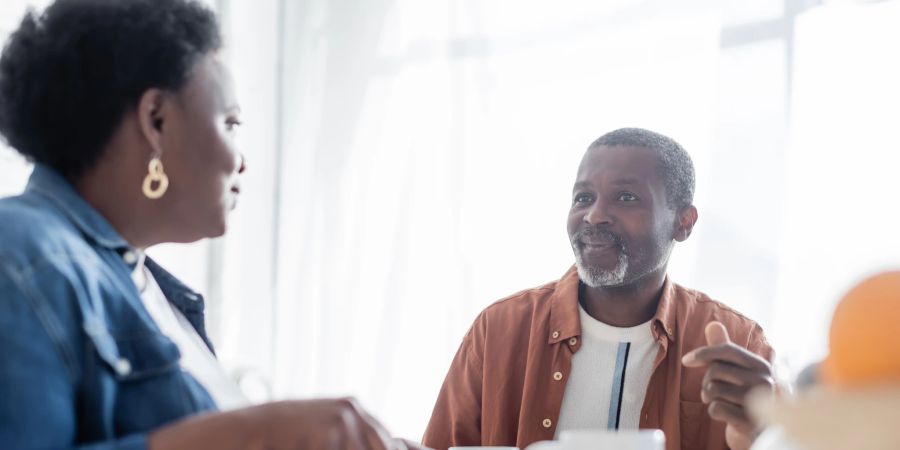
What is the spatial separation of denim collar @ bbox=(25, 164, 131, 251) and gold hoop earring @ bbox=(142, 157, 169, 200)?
58mm

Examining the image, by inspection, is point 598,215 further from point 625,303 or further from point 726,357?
point 726,357

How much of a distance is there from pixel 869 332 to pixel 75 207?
807 millimetres

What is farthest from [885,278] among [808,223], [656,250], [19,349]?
[808,223]

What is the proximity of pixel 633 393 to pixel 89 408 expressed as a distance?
3.68 ft

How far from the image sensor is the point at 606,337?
175 cm

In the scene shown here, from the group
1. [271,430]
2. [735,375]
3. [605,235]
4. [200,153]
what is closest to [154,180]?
[200,153]

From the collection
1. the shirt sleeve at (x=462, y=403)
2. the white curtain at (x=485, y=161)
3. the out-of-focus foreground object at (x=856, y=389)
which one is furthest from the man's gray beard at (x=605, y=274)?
the out-of-focus foreground object at (x=856, y=389)

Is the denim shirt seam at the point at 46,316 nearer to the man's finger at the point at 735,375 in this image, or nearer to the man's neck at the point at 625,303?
the man's finger at the point at 735,375

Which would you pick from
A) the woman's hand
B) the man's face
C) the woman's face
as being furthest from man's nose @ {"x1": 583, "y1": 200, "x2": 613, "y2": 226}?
the woman's hand

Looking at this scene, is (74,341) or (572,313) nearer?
(74,341)

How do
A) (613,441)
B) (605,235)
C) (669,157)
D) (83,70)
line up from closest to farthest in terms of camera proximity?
(613,441) < (83,70) < (605,235) < (669,157)

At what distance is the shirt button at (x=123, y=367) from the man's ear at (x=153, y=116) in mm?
264

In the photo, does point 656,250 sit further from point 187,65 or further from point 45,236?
point 45,236

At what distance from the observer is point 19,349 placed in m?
0.75
